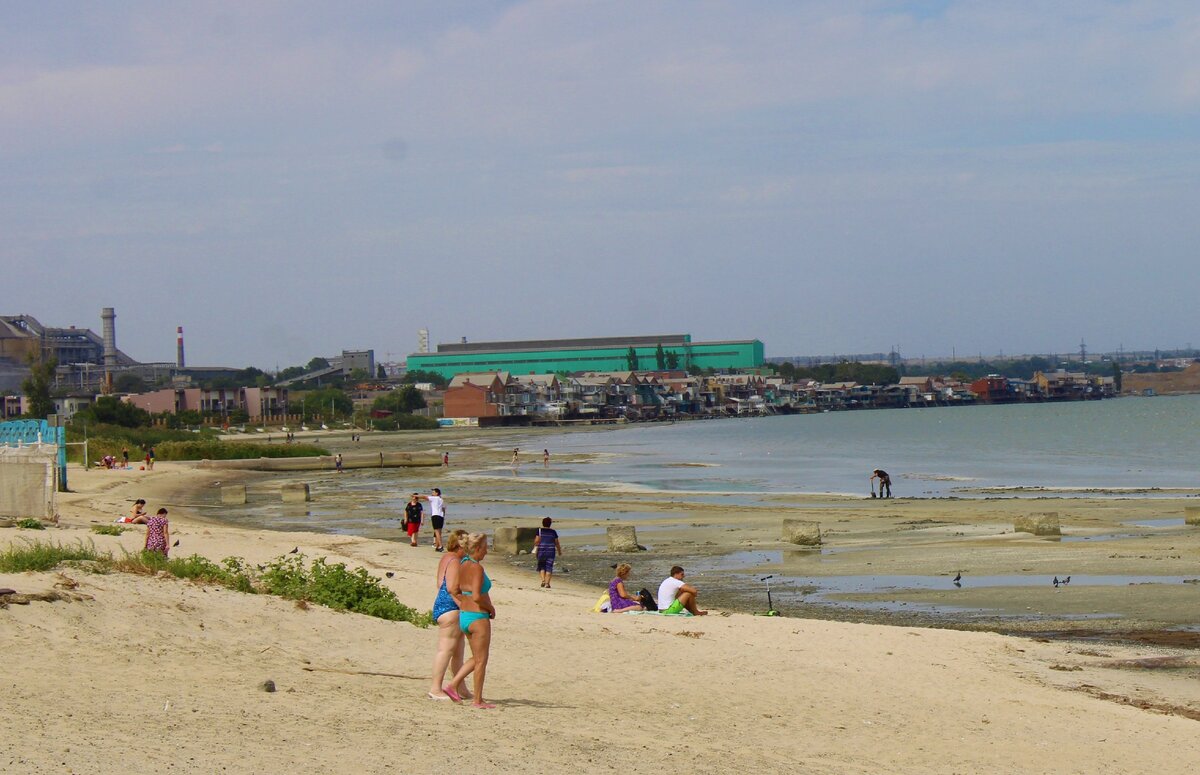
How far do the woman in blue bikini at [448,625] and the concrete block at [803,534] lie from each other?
17.4 meters

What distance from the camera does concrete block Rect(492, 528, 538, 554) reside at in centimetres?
2702

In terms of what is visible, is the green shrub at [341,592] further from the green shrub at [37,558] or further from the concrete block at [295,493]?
the concrete block at [295,493]

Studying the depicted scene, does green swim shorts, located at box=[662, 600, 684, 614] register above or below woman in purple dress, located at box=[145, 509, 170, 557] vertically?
below

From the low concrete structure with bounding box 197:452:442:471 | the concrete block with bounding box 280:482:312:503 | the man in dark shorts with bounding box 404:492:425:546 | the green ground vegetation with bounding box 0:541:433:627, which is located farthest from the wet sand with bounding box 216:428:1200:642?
the low concrete structure with bounding box 197:452:442:471

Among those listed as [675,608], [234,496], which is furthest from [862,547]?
[234,496]

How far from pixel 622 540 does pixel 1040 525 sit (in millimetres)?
9202

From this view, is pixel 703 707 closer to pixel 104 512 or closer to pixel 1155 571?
pixel 1155 571

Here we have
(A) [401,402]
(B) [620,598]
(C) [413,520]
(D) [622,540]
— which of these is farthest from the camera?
(A) [401,402]

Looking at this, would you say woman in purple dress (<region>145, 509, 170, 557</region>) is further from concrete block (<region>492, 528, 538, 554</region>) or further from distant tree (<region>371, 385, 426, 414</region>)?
distant tree (<region>371, 385, 426, 414</region>)

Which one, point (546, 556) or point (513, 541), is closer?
point (546, 556)

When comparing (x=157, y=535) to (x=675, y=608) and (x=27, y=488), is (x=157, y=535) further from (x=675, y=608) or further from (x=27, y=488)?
(x=27, y=488)

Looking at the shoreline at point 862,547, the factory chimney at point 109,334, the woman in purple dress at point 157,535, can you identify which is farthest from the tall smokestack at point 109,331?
the woman in purple dress at point 157,535

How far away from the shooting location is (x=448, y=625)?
1032cm

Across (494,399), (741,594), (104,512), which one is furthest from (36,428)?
(494,399)
